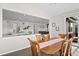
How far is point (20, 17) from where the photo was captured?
3793 mm

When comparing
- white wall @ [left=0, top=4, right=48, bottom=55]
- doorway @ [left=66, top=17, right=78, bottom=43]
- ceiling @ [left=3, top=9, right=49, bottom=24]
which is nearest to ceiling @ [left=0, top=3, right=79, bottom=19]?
white wall @ [left=0, top=4, right=48, bottom=55]

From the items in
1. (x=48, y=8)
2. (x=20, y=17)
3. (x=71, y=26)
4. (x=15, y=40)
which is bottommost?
(x=15, y=40)

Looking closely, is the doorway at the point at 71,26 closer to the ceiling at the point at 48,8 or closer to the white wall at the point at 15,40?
the ceiling at the point at 48,8

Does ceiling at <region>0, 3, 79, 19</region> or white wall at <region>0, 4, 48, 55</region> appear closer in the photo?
white wall at <region>0, 4, 48, 55</region>

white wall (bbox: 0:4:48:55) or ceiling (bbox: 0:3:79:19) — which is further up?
ceiling (bbox: 0:3:79:19)

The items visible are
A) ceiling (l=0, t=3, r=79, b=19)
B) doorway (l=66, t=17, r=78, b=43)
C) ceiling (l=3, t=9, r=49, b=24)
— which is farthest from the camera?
doorway (l=66, t=17, r=78, b=43)

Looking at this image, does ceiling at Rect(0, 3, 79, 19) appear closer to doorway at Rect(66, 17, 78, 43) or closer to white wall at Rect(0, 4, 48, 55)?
white wall at Rect(0, 4, 48, 55)

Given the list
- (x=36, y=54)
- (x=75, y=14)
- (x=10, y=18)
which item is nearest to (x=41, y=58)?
(x=36, y=54)

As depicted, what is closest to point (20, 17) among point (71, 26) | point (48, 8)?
point (48, 8)

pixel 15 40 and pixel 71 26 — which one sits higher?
pixel 71 26

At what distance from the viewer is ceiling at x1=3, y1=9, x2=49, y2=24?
10.8 ft

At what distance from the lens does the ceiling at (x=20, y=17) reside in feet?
10.8

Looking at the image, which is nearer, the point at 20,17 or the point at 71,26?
the point at 71,26

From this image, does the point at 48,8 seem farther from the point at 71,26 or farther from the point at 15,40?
the point at 15,40
